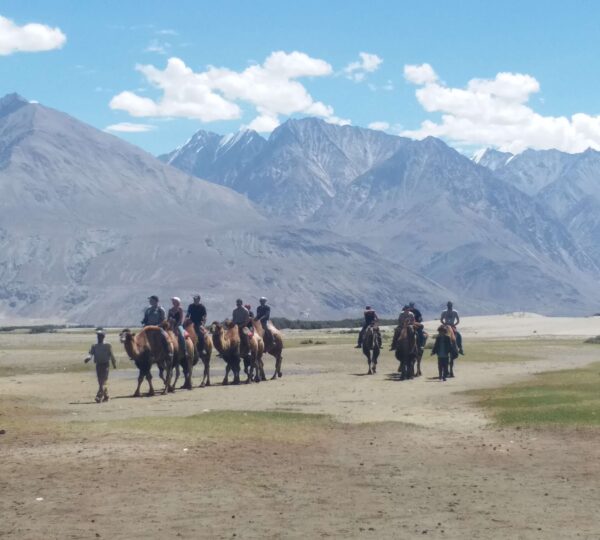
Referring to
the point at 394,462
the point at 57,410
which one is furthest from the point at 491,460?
the point at 57,410

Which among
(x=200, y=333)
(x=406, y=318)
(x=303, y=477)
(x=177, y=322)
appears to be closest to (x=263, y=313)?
(x=200, y=333)

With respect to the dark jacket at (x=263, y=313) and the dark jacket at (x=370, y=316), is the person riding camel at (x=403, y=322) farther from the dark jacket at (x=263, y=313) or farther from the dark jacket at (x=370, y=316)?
the dark jacket at (x=263, y=313)

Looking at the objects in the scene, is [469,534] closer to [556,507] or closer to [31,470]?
[556,507]

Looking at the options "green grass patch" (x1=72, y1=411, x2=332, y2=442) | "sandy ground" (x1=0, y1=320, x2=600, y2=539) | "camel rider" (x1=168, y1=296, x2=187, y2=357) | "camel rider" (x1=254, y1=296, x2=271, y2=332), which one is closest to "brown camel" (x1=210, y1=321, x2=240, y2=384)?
"camel rider" (x1=168, y1=296, x2=187, y2=357)

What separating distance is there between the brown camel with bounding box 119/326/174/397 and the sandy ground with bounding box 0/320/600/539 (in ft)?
10.5

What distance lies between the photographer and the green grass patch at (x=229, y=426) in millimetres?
22609

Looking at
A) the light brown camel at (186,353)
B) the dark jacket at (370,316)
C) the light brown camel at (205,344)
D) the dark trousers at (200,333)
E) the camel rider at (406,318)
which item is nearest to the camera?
the light brown camel at (186,353)

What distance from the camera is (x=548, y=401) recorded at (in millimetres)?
29609

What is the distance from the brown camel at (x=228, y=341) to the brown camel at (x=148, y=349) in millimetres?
3411

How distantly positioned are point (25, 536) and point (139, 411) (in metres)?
15.1

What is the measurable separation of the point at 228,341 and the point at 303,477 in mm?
20989

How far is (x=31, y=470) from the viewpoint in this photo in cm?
1808

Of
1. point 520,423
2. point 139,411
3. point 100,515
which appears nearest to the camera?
point 100,515

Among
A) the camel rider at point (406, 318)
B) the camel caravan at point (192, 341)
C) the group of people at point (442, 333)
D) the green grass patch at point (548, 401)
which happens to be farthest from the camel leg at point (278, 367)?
the green grass patch at point (548, 401)
